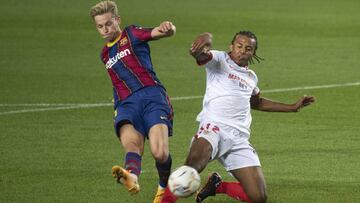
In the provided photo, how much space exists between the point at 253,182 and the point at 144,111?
1.26 m

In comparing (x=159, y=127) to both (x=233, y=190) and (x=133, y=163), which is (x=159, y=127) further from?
(x=233, y=190)

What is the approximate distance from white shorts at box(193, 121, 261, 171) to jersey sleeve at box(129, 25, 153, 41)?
995 mm

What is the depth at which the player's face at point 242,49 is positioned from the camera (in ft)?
36.0

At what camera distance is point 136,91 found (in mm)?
10984

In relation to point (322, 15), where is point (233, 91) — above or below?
above

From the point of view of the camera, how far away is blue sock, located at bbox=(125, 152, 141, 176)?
10.2 m

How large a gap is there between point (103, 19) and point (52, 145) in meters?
3.42

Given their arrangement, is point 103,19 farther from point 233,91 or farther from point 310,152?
point 310,152

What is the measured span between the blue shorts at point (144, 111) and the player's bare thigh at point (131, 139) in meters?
0.05

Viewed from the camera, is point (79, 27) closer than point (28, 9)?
Yes

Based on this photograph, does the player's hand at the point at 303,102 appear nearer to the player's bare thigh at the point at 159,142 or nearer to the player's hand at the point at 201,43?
the player's bare thigh at the point at 159,142

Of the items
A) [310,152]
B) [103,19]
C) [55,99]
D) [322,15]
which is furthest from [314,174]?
[322,15]

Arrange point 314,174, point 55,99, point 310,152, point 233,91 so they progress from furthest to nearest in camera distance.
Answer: point 55,99
point 310,152
point 314,174
point 233,91

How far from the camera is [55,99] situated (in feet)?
57.9
